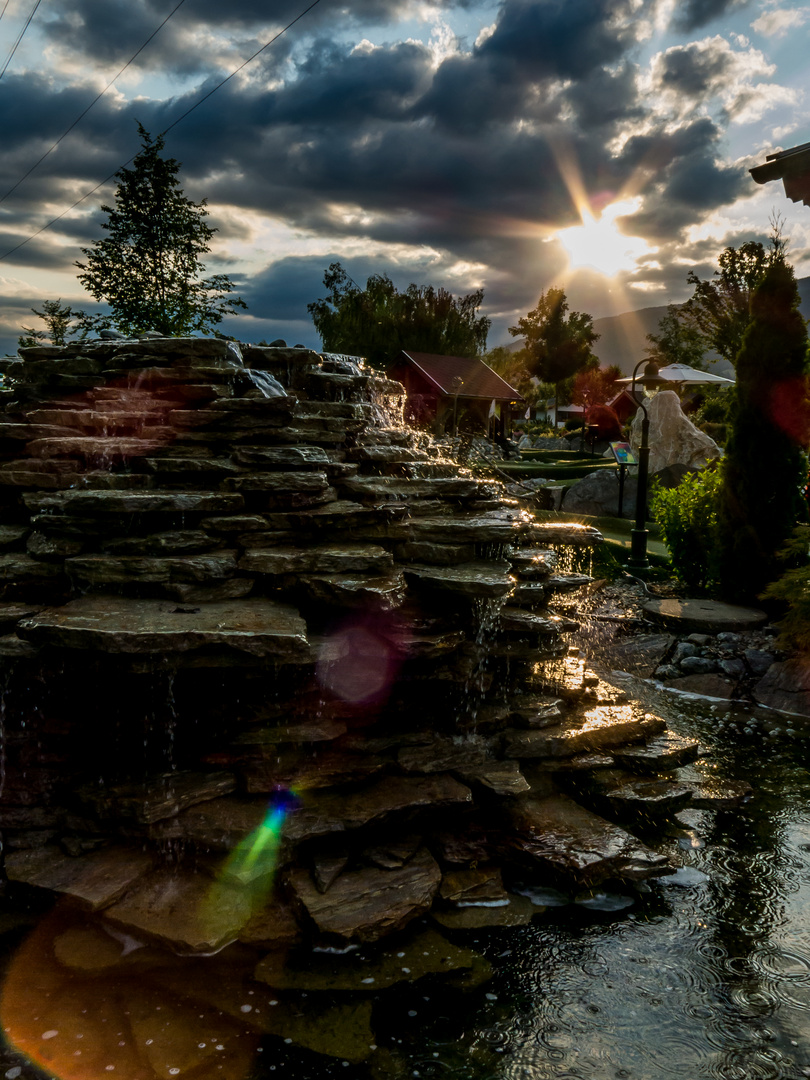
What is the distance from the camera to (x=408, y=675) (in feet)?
14.9

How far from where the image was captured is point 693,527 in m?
9.55

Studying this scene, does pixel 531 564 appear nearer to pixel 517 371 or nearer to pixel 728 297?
pixel 728 297

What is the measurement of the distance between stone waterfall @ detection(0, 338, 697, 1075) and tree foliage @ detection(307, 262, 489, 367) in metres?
38.4

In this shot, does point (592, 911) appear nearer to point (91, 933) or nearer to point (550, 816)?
point (550, 816)

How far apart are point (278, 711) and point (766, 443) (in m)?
7.03

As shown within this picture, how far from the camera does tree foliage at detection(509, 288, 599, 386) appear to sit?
2783 inches

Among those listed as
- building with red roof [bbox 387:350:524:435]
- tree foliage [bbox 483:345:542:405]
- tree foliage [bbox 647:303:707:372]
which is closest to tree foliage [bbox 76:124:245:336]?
building with red roof [bbox 387:350:524:435]

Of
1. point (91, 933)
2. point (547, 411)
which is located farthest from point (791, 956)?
point (547, 411)

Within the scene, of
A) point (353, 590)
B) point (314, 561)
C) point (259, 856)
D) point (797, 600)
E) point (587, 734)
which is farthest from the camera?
point (797, 600)

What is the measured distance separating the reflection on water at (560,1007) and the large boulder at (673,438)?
48.7ft

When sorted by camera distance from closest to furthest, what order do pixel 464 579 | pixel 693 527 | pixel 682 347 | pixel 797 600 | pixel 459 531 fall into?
1. pixel 464 579
2. pixel 459 531
3. pixel 797 600
4. pixel 693 527
5. pixel 682 347

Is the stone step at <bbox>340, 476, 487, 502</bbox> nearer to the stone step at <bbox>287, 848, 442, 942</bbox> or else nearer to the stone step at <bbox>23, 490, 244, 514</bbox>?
the stone step at <bbox>23, 490, 244, 514</bbox>

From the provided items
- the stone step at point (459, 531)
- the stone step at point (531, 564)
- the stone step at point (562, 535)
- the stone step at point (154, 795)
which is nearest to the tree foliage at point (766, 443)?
the stone step at point (562, 535)

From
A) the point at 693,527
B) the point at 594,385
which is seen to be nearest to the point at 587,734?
the point at 693,527
